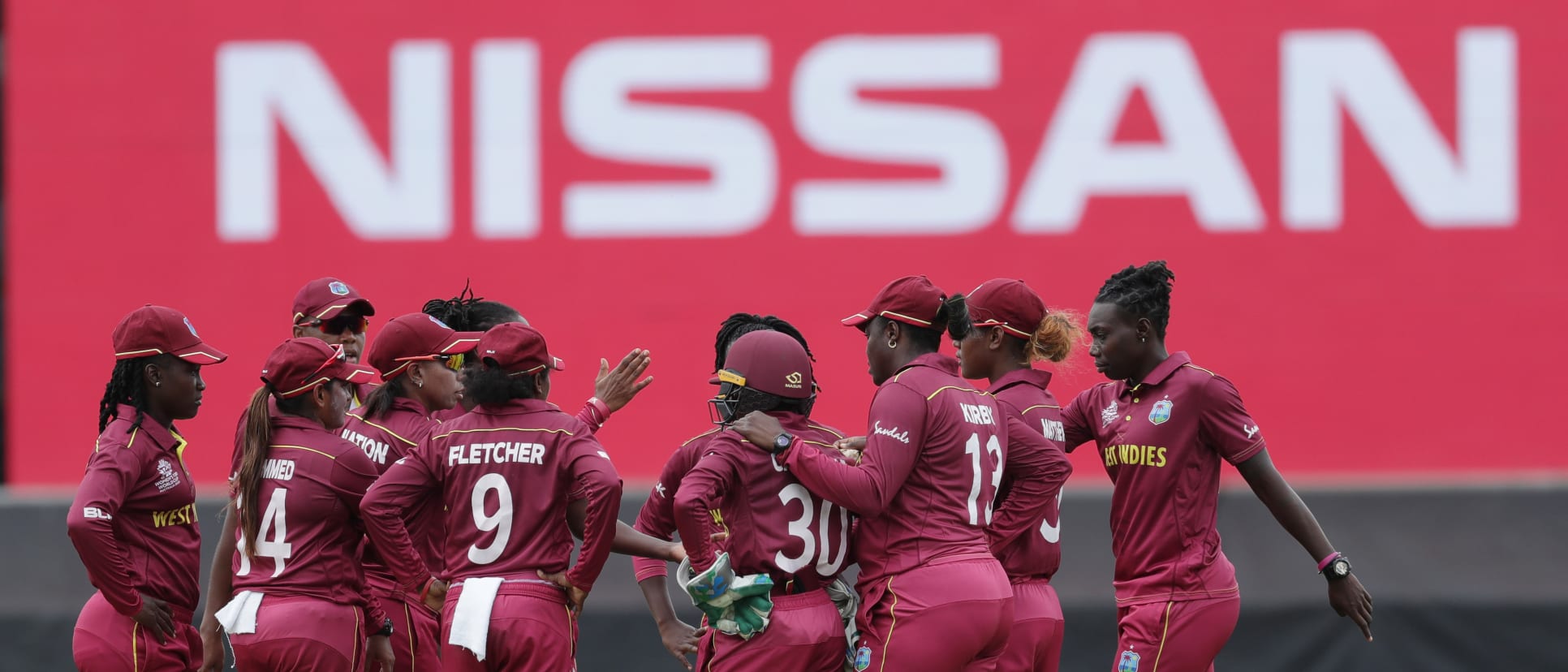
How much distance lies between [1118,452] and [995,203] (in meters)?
4.83

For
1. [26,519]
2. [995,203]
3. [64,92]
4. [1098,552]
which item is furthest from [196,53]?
[1098,552]

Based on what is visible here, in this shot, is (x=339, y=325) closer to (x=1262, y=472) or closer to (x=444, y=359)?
(x=444, y=359)

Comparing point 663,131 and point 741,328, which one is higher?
point 663,131

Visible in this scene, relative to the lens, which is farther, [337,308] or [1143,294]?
[337,308]

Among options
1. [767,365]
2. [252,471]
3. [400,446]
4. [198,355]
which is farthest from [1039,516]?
[198,355]

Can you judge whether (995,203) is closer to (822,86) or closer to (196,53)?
(822,86)

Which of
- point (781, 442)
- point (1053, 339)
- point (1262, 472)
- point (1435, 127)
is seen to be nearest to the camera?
point (781, 442)

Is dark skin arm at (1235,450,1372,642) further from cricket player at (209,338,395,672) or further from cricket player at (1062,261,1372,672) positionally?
cricket player at (209,338,395,672)

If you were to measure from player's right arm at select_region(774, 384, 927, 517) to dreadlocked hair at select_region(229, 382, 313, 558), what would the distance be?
1.95 metres

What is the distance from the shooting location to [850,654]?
212 inches

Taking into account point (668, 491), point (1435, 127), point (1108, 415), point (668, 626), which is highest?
point (1435, 127)

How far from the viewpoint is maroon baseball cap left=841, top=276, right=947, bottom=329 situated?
5.49 metres

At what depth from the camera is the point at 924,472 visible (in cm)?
534

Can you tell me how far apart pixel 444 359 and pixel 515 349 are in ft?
2.90
